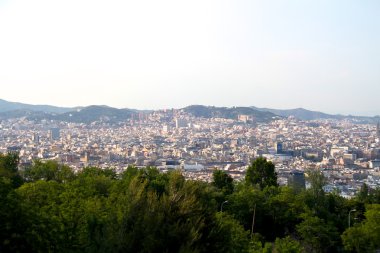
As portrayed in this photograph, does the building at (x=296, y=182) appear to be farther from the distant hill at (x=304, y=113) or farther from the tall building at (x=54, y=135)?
the distant hill at (x=304, y=113)

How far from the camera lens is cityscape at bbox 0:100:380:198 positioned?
4622 centimetres

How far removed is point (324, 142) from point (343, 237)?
71.3 metres

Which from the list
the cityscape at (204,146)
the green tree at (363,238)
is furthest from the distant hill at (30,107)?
the green tree at (363,238)

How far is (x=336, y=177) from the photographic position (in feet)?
140

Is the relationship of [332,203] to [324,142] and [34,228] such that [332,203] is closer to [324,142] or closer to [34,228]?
[34,228]

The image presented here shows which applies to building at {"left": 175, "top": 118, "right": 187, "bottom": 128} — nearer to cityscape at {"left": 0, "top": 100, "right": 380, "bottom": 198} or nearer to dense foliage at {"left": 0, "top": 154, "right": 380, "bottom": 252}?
cityscape at {"left": 0, "top": 100, "right": 380, "bottom": 198}

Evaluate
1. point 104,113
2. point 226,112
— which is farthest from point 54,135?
point 226,112

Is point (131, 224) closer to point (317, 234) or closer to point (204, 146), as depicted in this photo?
point (317, 234)

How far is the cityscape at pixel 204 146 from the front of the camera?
46219 mm

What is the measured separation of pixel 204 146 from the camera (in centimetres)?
7425

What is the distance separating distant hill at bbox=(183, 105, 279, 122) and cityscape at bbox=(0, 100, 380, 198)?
6.00 ft

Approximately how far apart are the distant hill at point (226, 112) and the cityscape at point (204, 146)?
1.83 m

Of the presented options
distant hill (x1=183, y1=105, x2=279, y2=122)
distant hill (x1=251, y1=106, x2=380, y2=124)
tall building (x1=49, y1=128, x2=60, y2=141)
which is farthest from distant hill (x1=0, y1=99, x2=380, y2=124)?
tall building (x1=49, y1=128, x2=60, y2=141)

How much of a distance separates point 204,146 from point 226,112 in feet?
180
